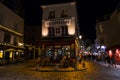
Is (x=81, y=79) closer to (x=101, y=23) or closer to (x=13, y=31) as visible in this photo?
(x=13, y=31)

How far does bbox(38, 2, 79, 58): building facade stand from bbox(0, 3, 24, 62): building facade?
21.0ft

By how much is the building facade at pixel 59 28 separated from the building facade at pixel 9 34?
641cm

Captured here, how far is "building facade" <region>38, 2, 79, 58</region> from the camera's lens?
28625 millimetres

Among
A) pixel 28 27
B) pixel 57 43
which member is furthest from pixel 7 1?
pixel 28 27

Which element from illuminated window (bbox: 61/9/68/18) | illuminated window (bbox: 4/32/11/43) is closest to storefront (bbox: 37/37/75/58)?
illuminated window (bbox: 61/9/68/18)

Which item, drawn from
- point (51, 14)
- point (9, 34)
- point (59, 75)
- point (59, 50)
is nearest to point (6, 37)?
point (9, 34)

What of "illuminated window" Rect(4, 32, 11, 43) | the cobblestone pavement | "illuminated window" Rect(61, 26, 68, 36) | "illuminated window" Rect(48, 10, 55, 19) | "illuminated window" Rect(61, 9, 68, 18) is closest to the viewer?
the cobblestone pavement

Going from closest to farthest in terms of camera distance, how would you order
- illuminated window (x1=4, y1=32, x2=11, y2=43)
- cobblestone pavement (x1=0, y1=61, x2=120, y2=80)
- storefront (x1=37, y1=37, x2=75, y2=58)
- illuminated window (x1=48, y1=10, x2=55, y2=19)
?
cobblestone pavement (x1=0, y1=61, x2=120, y2=80)
storefront (x1=37, y1=37, x2=75, y2=58)
illuminated window (x1=4, y1=32, x2=11, y2=43)
illuminated window (x1=48, y1=10, x2=55, y2=19)

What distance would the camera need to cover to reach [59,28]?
1170 inches

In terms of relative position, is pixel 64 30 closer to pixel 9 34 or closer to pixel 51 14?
pixel 51 14

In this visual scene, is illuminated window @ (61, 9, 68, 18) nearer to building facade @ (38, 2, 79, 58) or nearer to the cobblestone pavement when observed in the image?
building facade @ (38, 2, 79, 58)

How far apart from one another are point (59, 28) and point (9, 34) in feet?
32.5

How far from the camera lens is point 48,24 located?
1194 inches

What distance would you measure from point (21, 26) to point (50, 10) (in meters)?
10.4
